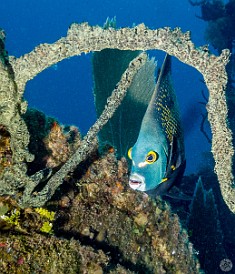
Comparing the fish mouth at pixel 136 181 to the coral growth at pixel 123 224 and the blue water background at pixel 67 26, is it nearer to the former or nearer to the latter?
the coral growth at pixel 123 224

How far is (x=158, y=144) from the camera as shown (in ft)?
7.61

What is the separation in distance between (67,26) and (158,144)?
80962 mm

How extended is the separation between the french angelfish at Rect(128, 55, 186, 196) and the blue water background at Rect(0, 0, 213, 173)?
172 feet

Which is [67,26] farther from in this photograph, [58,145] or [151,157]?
[151,157]

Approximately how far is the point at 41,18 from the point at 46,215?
11901 centimetres

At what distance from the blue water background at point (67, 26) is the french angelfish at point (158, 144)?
172 feet

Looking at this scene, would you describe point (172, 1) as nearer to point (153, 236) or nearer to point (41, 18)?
point (41, 18)

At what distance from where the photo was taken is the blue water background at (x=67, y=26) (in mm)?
70438

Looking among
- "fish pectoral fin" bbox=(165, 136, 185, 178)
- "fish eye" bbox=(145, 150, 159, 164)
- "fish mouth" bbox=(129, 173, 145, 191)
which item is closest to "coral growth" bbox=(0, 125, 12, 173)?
"fish mouth" bbox=(129, 173, 145, 191)

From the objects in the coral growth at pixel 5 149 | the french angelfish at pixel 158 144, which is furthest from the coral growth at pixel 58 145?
the french angelfish at pixel 158 144

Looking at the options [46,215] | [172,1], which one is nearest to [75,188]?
[46,215]

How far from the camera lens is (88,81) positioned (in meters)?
81.7

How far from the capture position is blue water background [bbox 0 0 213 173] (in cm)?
7044

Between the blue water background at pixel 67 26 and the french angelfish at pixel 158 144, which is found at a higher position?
the blue water background at pixel 67 26
